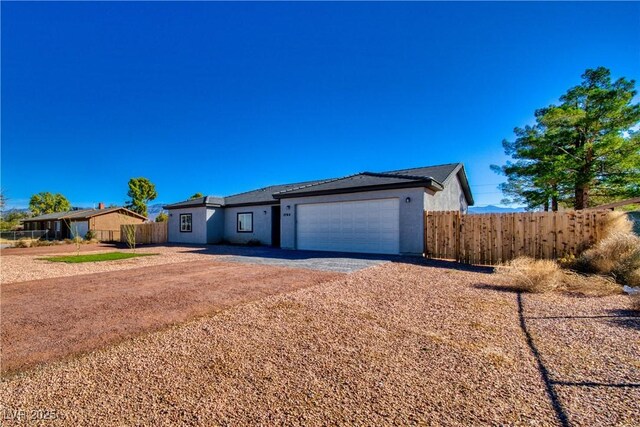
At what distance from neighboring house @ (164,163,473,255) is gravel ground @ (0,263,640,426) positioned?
23.8 ft

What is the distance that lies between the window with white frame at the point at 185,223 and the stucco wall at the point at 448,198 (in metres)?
16.8

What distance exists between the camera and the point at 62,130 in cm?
2161

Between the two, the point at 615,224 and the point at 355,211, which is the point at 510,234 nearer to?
the point at 615,224

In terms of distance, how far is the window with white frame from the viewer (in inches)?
821

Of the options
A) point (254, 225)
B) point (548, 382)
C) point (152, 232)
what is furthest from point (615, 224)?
point (152, 232)

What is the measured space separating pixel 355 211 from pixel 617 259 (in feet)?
27.3

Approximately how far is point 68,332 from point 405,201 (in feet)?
34.9

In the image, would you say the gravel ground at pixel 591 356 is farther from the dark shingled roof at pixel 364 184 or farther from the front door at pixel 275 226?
the front door at pixel 275 226

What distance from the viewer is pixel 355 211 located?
12914mm

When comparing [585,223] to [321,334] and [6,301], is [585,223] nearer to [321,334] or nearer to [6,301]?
[321,334]

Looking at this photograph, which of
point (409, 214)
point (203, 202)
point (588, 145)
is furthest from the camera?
point (203, 202)

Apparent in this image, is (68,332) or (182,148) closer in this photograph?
(68,332)

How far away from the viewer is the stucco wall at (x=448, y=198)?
12.1 metres

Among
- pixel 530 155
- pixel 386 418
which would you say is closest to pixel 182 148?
pixel 530 155
